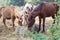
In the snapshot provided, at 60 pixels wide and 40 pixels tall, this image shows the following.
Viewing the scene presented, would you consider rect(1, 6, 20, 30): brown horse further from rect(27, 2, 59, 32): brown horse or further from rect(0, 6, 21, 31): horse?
rect(27, 2, 59, 32): brown horse

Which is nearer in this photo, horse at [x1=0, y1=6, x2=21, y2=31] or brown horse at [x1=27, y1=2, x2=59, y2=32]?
brown horse at [x1=27, y1=2, x2=59, y2=32]

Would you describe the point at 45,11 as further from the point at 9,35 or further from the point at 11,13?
the point at 9,35

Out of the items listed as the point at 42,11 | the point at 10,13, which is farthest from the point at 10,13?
the point at 42,11

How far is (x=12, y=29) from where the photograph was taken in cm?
894

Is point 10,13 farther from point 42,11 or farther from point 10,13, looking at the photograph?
point 42,11

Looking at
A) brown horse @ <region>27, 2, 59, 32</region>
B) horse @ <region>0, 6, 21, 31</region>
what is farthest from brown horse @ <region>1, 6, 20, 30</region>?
brown horse @ <region>27, 2, 59, 32</region>

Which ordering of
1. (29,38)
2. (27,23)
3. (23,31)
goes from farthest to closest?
(27,23)
(23,31)
(29,38)

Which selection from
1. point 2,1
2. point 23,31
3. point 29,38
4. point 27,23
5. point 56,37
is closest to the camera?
point 56,37

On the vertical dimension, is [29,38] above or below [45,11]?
below

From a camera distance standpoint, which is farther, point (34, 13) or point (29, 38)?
point (34, 13)

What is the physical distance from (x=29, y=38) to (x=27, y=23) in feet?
5.82

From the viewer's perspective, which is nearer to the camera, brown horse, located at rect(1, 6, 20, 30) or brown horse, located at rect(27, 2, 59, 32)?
brown horse, located at rect(27, 2, 59, 32)

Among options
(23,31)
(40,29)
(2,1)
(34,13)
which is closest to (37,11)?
(34,13)

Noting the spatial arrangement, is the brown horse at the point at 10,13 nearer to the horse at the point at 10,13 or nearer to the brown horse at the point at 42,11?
the horse at the point at 10,13
